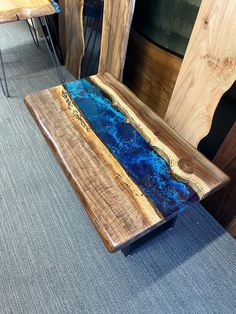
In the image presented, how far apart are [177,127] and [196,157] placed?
0.18 metres

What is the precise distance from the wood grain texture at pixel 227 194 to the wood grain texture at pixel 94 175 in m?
0.39

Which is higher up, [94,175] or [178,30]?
[178,30]

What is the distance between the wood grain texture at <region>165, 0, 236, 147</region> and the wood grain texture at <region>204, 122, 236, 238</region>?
0.10 m

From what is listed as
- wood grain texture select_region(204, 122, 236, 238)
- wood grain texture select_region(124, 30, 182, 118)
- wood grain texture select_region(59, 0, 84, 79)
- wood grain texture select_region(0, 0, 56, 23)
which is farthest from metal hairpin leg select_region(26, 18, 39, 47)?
wood grain texture select_region(204, 122, 236, 238)

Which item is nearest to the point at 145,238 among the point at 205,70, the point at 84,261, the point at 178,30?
the point at 84,261

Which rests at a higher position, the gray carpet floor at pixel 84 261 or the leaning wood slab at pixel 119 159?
the leaning wood slab at pixel 119 159

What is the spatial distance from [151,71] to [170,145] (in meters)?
0.46

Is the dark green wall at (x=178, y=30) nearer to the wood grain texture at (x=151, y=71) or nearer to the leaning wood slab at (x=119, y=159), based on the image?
the wood grain texture at (x=151, y=71)

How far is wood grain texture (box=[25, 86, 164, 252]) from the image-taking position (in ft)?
2.27

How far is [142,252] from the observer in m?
1.06

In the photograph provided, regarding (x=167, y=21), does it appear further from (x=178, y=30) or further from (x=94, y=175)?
(x=94, y=175)

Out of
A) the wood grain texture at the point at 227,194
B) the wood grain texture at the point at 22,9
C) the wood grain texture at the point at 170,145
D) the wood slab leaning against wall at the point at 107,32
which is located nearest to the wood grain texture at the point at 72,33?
the wood slab leaning against wall at the point at 107,32

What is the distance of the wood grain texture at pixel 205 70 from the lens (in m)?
0.72

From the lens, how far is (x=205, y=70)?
812 mm
